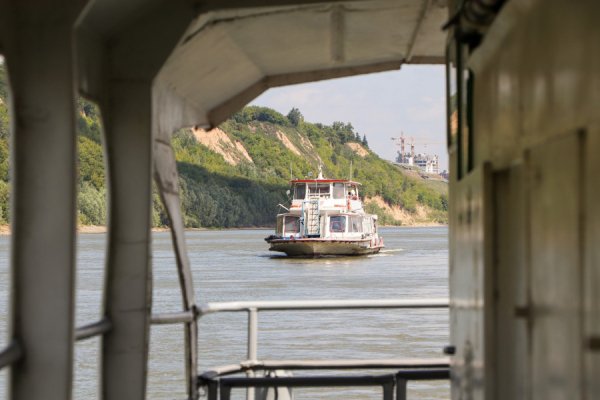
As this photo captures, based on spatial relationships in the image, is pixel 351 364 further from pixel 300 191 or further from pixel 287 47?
pixel 300 191

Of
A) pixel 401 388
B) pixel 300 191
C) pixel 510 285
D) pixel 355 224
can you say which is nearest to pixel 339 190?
pixel 300 191

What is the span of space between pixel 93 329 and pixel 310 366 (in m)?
1.77

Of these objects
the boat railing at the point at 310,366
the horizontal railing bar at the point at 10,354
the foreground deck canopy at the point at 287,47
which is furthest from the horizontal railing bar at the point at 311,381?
the horizontal railing bar at the point at 10,354

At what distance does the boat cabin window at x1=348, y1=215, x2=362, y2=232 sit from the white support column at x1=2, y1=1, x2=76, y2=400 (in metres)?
62.7

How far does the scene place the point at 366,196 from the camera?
140750mm

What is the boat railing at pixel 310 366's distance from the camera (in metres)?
6.04

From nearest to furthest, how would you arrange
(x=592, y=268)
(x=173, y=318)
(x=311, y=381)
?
1. (x=592, y=268)
2. (x=311, y=381)
3. (x=173, y=318)

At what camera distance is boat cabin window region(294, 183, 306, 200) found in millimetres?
62572

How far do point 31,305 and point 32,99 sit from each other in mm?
823

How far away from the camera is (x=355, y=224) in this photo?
6850 centimetres

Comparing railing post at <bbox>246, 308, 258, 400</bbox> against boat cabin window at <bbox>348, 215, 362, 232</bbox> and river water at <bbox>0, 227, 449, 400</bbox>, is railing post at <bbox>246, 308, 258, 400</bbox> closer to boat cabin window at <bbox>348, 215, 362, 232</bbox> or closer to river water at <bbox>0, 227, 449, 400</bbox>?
river water at <bbox>0, 227, 449, 400</bbox>

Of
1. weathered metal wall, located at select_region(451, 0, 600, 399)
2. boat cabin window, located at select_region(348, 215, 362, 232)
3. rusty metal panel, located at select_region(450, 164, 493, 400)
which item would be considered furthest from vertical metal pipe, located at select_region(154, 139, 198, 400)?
boat cabin window, located at select_region(348, 215, 362, 232)

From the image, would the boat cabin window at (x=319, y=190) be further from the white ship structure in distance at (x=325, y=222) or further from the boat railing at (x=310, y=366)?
the boat railing at (x=310, y=366)

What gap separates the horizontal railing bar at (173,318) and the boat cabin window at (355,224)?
60.3 m
